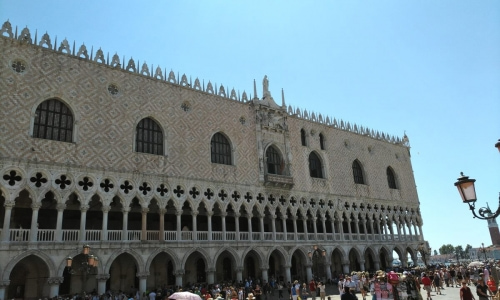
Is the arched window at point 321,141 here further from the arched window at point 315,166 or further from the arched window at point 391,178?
the arched window at point 391,178

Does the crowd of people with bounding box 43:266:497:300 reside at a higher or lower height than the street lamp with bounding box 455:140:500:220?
lower

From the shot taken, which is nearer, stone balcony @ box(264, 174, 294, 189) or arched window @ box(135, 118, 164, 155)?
arched window @ box(135, 118, 164, 155)

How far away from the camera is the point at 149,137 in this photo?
771 inches

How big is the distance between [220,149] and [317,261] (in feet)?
35.1

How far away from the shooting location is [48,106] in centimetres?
1695

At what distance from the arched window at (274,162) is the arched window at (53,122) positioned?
1203 cm

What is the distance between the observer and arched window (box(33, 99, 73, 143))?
1645 centimetres

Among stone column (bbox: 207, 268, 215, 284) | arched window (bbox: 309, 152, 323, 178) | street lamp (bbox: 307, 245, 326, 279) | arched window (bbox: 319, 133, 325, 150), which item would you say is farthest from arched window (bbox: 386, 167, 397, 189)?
stone column (bbox: 207, 268, 215, 284)

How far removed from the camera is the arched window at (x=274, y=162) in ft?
81.4

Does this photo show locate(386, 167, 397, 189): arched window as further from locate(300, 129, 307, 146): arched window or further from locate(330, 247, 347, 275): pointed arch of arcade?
locate(300, 129, 307, 146): arched window

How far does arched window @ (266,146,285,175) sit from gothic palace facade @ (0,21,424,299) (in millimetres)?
71

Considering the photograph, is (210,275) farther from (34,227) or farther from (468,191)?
(468,191)

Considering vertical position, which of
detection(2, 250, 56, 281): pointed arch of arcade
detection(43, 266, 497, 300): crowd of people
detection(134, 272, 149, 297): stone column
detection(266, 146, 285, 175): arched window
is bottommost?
detection(43, 266, 497, 300): crowd of people

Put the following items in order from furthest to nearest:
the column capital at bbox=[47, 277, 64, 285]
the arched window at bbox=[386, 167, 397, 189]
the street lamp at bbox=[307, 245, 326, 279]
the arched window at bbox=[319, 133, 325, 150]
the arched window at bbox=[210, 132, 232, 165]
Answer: the arched window at bbox=[386, 167, 397, 189]
the arched window at bbox=[319, 133, 325, 150]
the street lamp at bbox=[307, 245, 326, 279]
the arched window at bbox=[210, 132, 232, 165]
the column capital at bbox=[47, 277, 64, 285]
